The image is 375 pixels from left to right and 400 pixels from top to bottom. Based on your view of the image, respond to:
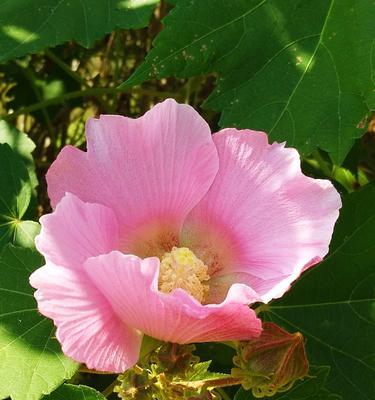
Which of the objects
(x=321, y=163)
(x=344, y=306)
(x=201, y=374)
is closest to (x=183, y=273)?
(x=201, y=374)

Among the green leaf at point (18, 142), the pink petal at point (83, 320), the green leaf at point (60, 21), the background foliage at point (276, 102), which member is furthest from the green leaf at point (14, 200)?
the pink petal at point (83, 320)

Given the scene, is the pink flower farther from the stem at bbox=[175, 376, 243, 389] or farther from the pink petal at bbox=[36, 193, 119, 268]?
the stem at bbox=[175, 376, 243, 389]

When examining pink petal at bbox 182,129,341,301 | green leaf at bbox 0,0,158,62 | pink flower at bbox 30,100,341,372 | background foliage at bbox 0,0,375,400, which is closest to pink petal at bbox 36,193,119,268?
pink flower at bbox 30,100,341,372

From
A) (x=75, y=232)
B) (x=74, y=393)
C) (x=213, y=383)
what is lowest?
(x=74, y=393)

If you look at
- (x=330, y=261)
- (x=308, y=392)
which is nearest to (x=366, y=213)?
(x=330, y=261)

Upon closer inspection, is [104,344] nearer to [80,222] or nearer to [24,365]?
[80,222]

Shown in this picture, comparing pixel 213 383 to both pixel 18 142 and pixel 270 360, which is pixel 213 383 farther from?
pixel 18 142

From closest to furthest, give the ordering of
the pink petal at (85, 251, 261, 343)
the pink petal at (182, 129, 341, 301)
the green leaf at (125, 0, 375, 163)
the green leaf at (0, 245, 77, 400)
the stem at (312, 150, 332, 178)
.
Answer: the pink petal at (85, 251, 261, 343) < the pink petal at (182, 129, 341, 301) < the green leaf at (0, 245, 77, 400) < the green leaf at (125, 0, 375, 163) < the stem at (312, 150, 332, 178)
